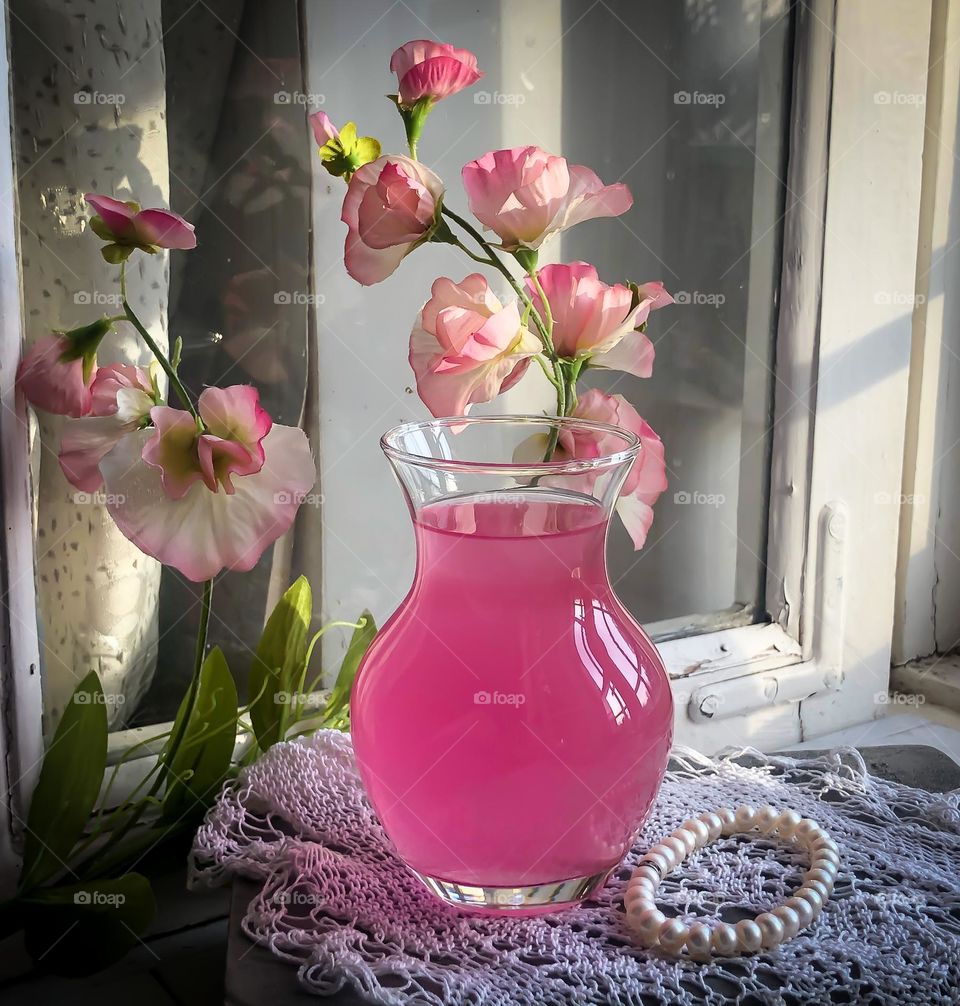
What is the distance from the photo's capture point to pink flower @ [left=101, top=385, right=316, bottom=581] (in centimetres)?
55

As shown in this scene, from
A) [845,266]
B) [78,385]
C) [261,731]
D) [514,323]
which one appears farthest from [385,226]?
[845,266]

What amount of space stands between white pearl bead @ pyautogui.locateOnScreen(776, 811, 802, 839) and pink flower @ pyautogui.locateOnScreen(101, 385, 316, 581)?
31 centimetres

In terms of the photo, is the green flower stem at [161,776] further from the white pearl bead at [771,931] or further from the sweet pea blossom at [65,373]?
the white pearl bead at [771,931]

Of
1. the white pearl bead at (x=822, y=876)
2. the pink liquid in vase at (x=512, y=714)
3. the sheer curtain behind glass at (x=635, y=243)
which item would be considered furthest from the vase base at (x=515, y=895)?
the sheer curtain behind glass at (x=635, y=243)

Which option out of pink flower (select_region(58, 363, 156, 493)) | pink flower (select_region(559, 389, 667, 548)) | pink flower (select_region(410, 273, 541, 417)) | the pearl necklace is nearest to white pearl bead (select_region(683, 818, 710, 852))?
the pearl necklace

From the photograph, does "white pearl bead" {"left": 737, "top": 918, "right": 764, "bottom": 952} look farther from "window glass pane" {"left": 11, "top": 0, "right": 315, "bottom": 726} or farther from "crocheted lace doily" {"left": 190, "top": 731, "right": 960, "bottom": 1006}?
"window glass pane" {"left": 11, "top": 0, "right": 315, "bottom": 726}

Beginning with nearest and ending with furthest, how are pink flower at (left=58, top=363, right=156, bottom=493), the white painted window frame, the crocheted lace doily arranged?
the crocheted lace doily
pink flower at (left=58, top=363, right=156, bottom=493)
the white painted window frame

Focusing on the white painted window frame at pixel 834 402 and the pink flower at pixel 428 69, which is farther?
the white painted window frame at pixel 834 402

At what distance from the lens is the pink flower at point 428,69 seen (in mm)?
549

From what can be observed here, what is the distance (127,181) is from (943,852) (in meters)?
0.61

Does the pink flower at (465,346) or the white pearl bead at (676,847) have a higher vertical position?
the pink flower at (465,346)

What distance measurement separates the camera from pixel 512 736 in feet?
1.55

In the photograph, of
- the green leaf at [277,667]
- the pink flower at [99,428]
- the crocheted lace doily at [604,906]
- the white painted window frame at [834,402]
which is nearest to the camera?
the crocheted lace doily at [604,906]

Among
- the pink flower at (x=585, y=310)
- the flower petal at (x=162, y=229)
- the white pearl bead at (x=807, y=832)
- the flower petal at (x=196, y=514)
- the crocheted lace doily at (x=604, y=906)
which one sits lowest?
the crocheted lace doily at (x=604, y=906)
